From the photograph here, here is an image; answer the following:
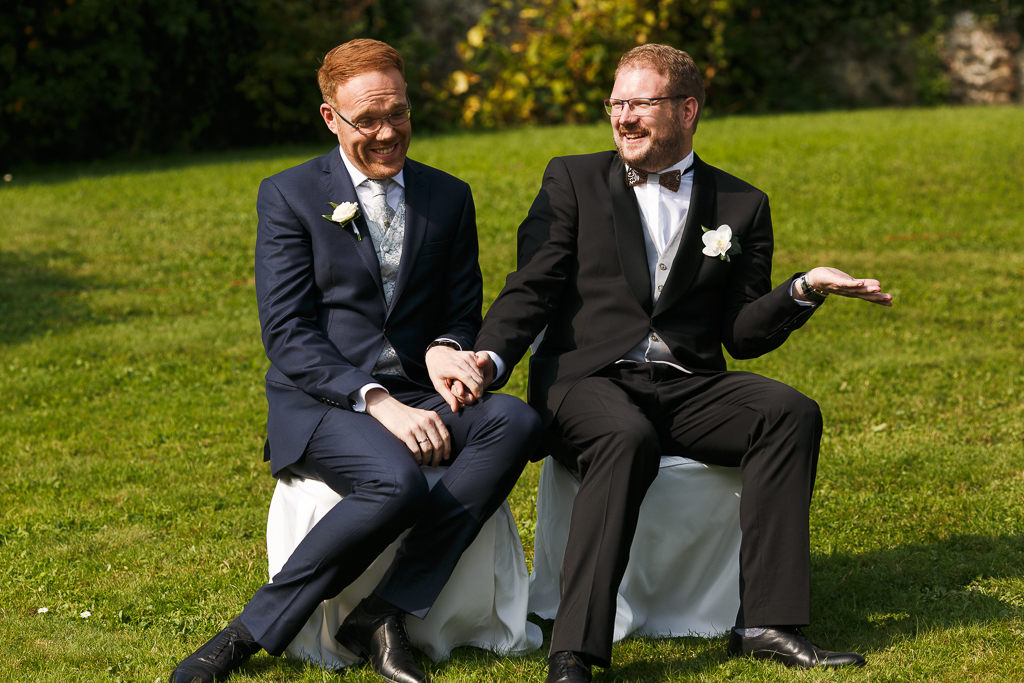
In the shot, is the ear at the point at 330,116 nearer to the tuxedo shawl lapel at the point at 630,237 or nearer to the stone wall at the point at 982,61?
the tuxedo shawl lapel at the point at 630,237

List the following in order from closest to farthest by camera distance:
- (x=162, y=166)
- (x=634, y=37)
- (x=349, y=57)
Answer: (x=349, y=57)
(x=162, y=166)
(x=634, y=37)

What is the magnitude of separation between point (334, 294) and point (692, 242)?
1228 millimetres

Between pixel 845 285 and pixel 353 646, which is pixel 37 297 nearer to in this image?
Answer: pixel 353 646

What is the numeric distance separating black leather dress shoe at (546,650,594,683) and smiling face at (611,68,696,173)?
1669mm

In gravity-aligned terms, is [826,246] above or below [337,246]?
below

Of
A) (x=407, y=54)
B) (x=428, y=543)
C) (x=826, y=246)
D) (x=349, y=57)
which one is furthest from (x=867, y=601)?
(x=407, y=54)

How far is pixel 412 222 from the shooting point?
3.48m

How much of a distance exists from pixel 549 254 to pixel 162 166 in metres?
10.8

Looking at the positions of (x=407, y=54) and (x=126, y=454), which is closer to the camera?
(x=126, y=454)

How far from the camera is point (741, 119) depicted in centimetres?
1397

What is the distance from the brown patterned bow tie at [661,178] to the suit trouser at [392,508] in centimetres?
94

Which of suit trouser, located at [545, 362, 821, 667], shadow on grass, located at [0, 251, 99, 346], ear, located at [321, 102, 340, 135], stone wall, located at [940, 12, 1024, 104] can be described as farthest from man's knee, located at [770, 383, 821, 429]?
stone wall, located at [940, 12, 1024, 104]

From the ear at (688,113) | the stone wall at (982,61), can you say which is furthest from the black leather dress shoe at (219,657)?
the stone wall at (982,61)

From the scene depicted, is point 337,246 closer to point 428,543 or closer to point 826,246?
point 428,543
